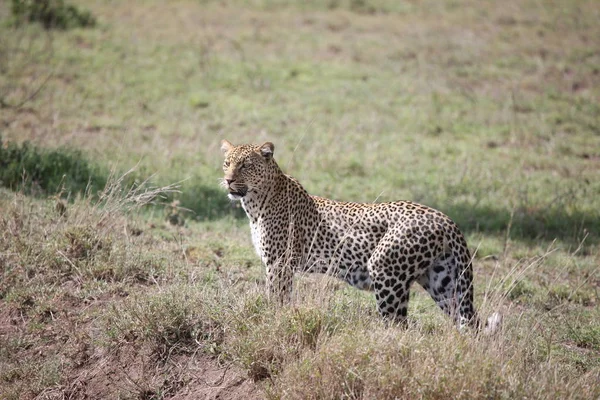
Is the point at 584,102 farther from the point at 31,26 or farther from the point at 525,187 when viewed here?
the point at 31,26

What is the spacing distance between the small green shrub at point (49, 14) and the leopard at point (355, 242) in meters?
14.2

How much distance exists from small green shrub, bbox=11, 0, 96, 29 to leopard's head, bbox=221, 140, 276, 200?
14538 millimetres

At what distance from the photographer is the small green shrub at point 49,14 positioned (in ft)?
70.7

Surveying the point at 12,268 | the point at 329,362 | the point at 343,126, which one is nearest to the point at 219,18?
the point at 343,126

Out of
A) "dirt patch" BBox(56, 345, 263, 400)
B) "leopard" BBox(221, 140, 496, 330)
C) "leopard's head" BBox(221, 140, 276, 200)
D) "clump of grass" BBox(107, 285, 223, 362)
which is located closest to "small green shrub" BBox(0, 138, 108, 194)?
"leopard's head" BBox(221, 140, 276, 200)

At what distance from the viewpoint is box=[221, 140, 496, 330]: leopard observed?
8203mm

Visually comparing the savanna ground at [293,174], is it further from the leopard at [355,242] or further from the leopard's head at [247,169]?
the leopard's head at [247,169]

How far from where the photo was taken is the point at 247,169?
9.20m

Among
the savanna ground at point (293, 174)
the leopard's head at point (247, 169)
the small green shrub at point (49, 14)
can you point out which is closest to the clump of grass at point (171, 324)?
the savanna ground at point (293, 174)

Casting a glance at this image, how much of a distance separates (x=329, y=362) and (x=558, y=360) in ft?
7.54

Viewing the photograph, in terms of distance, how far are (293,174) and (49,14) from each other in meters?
10.9

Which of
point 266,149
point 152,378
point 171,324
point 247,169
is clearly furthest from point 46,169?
point 152,378

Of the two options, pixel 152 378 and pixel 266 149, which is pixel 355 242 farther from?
pixel 152 378

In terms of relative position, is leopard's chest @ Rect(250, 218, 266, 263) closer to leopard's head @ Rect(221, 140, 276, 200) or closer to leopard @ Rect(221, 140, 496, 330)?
leopard @ Rect(221, 140, 496, 330)
